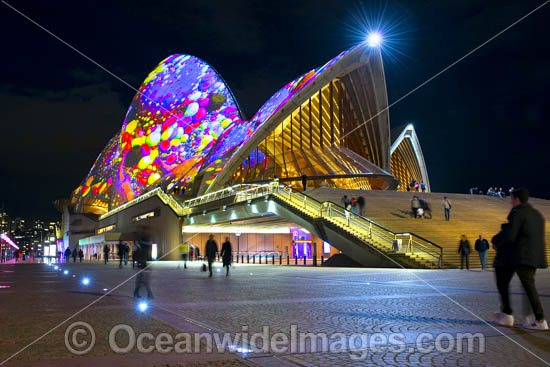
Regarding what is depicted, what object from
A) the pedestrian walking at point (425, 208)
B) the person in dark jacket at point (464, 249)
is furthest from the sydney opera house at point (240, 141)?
the person in dark jacket at point (464, 249)

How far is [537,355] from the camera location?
399cm

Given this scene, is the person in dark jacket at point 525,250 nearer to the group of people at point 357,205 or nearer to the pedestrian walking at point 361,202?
the group of people at point 357,205

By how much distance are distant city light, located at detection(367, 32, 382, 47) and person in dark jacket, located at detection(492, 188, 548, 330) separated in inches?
1348

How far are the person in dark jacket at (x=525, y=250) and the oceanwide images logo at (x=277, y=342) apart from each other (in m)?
0.69

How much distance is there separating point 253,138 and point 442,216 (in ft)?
61.6

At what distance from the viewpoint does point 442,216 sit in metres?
25.5

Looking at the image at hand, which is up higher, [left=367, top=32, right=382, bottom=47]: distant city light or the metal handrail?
[left=367, top=32, right=382, bottom=47]: distant city light

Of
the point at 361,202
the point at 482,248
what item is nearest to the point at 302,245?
the point at 361,202

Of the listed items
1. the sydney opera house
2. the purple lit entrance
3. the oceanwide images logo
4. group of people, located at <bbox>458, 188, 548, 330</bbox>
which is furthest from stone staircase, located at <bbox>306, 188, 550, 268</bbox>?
the oceanwide images logo

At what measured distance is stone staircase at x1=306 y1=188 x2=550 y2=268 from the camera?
65.4 feet

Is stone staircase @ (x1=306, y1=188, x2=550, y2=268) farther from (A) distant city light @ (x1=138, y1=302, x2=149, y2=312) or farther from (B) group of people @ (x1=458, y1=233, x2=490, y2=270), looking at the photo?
(A) distant city light @ (x1=138, y1=302, x2=149, y2=312)

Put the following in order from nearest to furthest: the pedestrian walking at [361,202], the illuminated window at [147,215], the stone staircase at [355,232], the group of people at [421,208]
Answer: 1. the stone staircase at [355,232]
2. the pedestrian walking at [361,202]
3. the group of people at [421,208]
4. the illuminated window at [147,215]

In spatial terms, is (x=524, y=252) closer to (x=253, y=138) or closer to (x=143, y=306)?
(x=143, y=306)

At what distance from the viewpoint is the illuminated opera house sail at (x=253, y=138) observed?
42.7 meters
